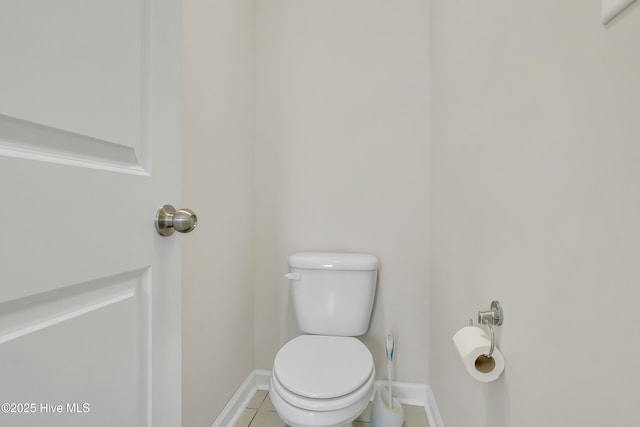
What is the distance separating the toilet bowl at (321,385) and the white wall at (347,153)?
1.59 feet

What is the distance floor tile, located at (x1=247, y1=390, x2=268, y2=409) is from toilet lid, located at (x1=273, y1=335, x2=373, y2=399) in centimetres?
54

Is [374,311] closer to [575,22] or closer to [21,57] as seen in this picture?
[575,22]

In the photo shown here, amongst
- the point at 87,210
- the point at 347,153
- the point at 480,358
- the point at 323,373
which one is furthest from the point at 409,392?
the point at 87,210

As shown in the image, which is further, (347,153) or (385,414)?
(347,153)

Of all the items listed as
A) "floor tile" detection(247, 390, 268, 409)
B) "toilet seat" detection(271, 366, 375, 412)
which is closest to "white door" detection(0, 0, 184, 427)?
A: "toilet seat" detection(271, 366, 375, 412)

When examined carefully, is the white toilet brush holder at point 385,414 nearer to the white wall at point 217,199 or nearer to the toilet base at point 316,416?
the toilet base at point 316,416

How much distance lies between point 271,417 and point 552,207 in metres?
1.46

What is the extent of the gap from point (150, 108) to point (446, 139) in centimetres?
106

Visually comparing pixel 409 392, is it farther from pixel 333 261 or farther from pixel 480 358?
pixel 480 358

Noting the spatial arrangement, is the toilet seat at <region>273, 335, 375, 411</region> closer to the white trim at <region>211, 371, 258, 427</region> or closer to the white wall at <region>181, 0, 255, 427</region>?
the white wall at <region>181, 0, 255, 427</region>

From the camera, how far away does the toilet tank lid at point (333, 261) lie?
1.44 m

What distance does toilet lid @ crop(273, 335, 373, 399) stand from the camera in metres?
1.00

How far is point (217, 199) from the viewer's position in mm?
1307

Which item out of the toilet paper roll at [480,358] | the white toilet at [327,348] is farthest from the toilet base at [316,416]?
the toilet paper roll at [480,358]
